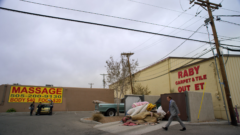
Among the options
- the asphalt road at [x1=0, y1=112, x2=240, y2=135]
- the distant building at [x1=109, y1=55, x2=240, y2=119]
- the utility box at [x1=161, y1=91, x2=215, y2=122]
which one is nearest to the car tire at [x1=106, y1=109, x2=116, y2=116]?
the asphalt road at [x1=0, y1=112, x2=240, y2=135]

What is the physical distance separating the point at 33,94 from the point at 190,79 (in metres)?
21.2

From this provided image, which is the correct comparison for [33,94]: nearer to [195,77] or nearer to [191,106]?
[195,77]

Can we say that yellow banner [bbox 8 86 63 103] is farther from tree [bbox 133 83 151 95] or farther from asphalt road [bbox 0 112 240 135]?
asphalt road [bbox 0 112 240 135]

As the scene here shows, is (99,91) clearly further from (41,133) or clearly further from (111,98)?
(41,133)

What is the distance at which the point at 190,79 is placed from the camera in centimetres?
1666

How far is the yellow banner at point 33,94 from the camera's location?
2341cm

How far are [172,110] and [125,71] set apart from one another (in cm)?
958

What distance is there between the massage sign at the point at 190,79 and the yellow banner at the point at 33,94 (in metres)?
17.6

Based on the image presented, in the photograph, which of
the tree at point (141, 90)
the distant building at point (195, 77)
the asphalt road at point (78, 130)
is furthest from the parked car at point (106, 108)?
the tree at point (141, 90)

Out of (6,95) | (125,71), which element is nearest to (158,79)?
(125,71)

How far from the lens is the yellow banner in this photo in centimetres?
2341

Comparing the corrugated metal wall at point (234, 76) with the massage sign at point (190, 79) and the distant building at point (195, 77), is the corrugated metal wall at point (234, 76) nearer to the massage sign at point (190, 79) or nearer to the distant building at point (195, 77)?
the distant building at point (195, 77)

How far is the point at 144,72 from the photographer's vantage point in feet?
91.6

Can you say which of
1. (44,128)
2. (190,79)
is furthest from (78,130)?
(190,79)
